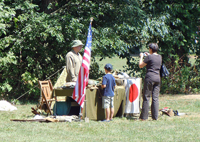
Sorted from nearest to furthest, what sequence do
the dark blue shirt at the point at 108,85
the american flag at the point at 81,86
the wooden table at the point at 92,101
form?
the american flag at the point at 81,86
the dark blue shirt at the point at 108,85
the wooden table at the point at 92,101

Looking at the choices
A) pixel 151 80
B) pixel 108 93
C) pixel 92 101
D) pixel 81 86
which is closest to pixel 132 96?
pixel 151 80

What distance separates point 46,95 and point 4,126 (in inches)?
84.1

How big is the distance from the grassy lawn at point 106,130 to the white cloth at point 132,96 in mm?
338

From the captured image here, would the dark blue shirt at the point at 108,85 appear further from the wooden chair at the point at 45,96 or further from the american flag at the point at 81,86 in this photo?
the wooden chair at the point at 45,96

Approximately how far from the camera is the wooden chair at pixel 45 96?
9.56 metres

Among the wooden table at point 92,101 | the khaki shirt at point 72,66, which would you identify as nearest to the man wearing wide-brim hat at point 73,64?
the khaki shirt at point 72,66

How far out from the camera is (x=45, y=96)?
9.72m

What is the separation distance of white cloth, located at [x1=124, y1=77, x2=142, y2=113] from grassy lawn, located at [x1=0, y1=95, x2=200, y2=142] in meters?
0.34

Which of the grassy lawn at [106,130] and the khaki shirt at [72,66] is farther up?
the khaki shirt at [72,66]

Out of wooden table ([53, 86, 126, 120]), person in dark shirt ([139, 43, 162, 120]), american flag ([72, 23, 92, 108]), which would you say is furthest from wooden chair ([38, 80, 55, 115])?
person in dark shirt ([139, 43, 162, 120])

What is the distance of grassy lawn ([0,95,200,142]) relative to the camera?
696cm

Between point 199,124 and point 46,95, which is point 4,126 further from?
point 199,124

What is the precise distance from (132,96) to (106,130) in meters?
1.99

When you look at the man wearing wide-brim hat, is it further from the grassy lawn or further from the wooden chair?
the grassy lawn
